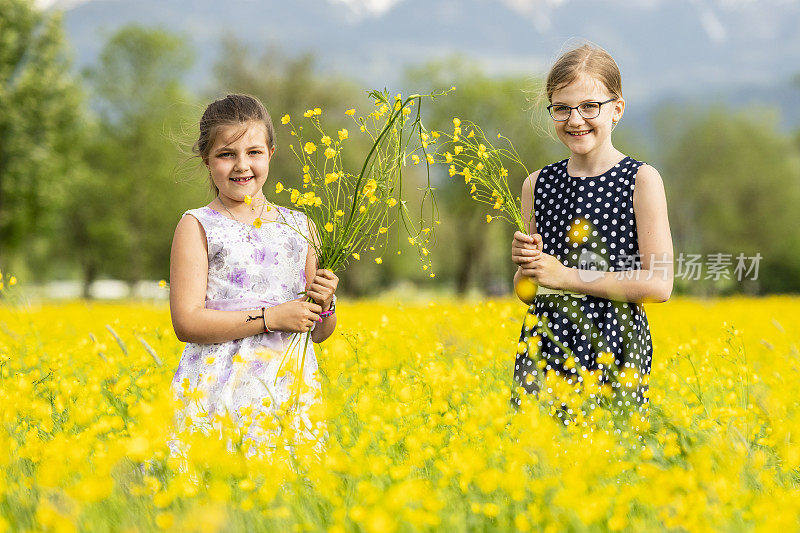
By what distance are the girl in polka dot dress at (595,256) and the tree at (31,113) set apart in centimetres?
2220

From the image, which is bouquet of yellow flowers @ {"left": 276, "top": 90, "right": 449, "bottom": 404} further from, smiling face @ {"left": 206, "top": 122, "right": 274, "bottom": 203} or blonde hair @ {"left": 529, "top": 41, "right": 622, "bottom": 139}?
blonde hair @ {"left": 529, "top": 41, "right": 622, "bottom": 139}

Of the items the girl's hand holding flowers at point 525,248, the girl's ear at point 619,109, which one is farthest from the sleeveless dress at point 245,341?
the girl's ear at point 619,109

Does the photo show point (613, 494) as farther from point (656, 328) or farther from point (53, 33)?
point (53, 33)

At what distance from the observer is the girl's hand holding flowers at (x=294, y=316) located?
2.75 meters

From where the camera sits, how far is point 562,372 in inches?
124

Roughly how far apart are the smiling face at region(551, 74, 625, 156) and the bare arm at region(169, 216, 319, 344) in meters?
1.32

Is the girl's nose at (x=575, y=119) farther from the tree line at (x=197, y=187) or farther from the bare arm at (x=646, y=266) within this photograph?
the tree line at (x=197, y=187)

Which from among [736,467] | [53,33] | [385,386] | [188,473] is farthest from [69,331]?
[53,33]

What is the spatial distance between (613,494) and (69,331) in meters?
6.17

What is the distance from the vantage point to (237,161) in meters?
2.94

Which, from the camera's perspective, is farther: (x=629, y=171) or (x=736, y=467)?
(x=629, y=171)

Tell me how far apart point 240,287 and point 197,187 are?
62.9ft

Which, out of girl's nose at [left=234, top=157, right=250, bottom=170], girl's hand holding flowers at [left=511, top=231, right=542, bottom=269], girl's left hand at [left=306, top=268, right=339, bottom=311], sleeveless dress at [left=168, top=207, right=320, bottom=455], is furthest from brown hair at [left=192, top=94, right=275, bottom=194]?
girl's hand holding flowers at [left=511, top=231, right=542, bottom=269]

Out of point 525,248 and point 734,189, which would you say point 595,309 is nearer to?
point 525,248
